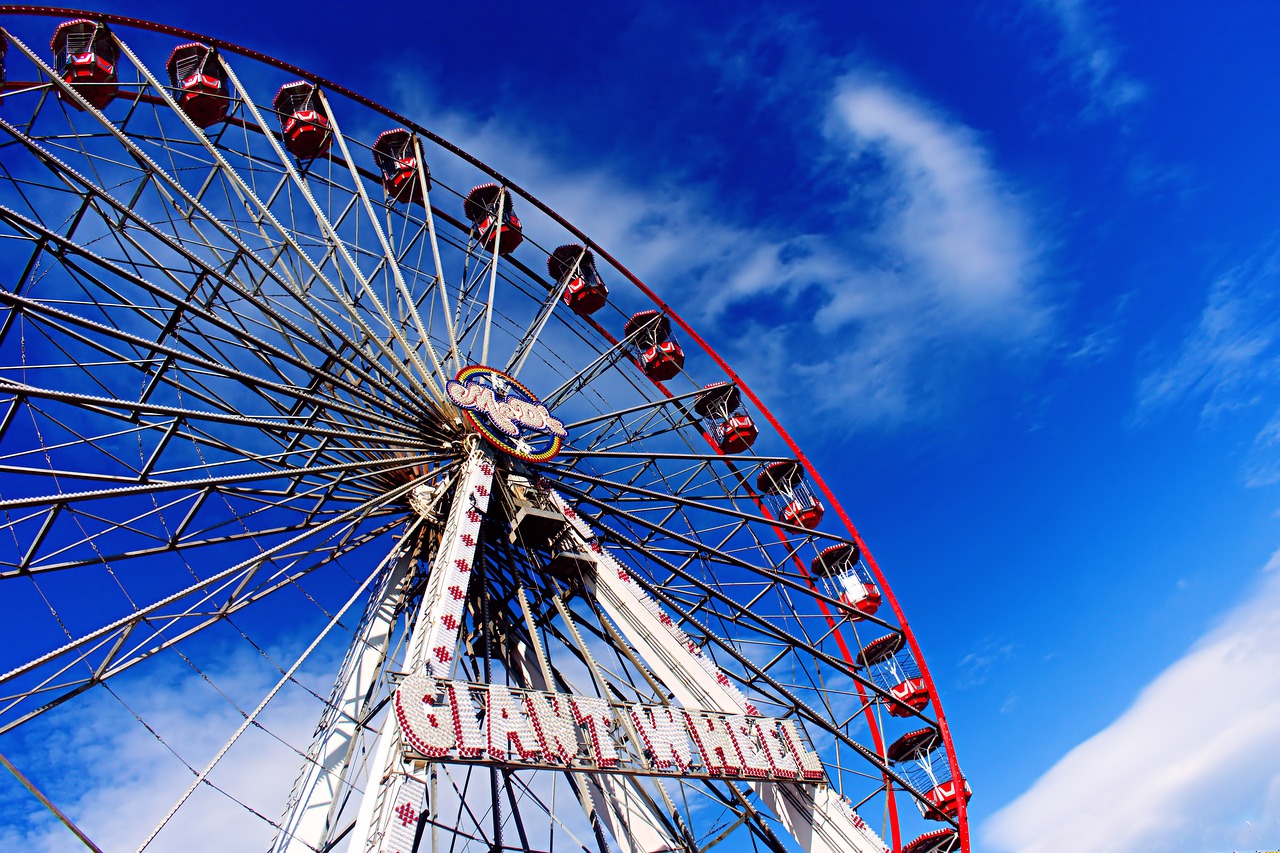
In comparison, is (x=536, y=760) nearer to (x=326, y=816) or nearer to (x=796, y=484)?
(x=326, y=816)

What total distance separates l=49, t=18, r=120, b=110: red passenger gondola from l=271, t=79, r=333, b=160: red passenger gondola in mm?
2970

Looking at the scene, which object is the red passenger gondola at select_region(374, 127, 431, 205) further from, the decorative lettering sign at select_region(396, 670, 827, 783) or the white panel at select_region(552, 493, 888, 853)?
the decorative lettering sign at select_region(396, 670, 827, 783)

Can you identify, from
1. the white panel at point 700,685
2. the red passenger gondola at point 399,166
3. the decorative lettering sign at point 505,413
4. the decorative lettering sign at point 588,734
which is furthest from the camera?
the red passenger gondola at point 399,166

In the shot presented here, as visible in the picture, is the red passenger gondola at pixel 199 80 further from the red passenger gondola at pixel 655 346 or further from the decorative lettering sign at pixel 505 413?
the red passenger gondola at pixel 655 346

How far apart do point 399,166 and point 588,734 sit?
39.8 feet

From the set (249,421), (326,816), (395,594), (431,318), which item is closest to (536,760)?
(326,816)

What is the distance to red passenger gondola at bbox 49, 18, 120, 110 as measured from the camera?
14.5m

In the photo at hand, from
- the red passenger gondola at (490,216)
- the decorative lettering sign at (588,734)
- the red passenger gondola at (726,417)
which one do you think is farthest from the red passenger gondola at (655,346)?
the decorative lettering sign at (588,734)

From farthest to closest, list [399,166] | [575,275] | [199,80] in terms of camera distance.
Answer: [575,275] → [399,166] → [199,80]

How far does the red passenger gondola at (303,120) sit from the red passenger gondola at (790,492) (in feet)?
37.0

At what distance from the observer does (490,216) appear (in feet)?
63.3

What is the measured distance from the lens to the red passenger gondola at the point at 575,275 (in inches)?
800

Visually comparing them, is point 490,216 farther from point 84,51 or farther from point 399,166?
point 84,51

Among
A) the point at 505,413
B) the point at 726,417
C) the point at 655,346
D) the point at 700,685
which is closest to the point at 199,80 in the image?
the point at 505,413
